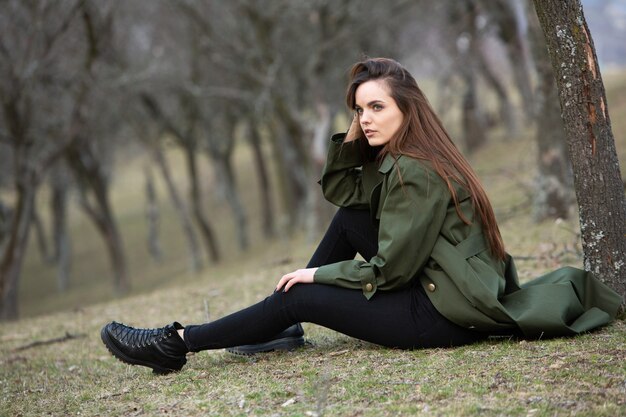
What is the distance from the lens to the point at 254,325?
4332 mm

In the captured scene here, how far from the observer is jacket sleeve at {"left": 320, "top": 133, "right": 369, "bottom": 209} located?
15.3ft

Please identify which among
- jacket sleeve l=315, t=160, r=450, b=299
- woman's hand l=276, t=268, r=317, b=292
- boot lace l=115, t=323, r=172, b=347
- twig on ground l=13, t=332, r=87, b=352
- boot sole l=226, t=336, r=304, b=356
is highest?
jacket sleeve l=315, t=160, r=450, b=299

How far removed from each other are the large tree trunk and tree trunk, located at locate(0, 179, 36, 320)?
10.7 m

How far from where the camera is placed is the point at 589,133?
4422 millimetres

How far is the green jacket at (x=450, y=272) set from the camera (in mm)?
4004

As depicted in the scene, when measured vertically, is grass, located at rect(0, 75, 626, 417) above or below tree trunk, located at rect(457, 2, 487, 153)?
below

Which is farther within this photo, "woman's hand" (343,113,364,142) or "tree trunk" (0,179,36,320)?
"tree trunk" (0,179,36,320)

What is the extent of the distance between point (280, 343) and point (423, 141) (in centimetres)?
156

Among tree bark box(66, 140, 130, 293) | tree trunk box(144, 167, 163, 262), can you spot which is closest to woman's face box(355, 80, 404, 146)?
tree bark box(66, 140, 130, 293)

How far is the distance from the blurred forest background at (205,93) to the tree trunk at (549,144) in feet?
0.08

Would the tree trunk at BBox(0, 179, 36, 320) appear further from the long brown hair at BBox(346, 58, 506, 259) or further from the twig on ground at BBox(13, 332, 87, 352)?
the long brown hair at BBox(346, 58, 506, 259)

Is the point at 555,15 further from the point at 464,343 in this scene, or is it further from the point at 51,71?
the point at 51,71

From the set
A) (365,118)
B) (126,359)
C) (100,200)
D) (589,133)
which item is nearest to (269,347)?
(126,359)

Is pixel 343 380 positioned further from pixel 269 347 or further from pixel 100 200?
pixel 100 200
